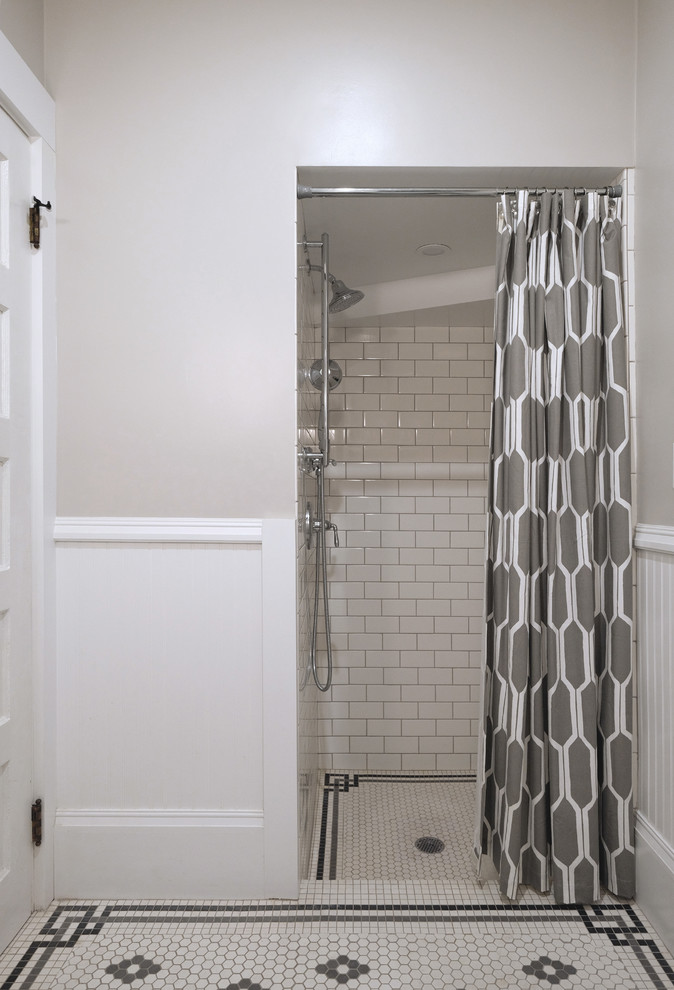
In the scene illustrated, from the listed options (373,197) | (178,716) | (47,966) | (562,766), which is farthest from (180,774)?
(373,197)

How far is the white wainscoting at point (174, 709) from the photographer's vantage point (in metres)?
2.00

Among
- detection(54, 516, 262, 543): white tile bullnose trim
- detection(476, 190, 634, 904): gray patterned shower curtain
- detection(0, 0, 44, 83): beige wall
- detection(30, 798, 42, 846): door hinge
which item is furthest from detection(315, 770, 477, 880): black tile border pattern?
detection(0, 0, 44, 83): beige wall

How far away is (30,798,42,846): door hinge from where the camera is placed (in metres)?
1.94

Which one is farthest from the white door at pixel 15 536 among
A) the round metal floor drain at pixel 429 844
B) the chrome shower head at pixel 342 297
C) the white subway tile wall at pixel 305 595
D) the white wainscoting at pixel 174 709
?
the round metal floor drain at pixel 429 844

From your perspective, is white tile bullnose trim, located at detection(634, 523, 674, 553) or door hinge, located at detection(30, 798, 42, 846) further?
door hinge, located at detection(30, 798, 42, 846)

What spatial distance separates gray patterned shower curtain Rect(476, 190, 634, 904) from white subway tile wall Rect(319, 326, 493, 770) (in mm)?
1113

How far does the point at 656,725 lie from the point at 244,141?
81.1 inches

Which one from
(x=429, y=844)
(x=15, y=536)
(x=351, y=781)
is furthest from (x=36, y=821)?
(x=351, y=781)

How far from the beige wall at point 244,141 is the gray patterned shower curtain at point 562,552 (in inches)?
12.8

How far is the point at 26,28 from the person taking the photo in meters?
1.88

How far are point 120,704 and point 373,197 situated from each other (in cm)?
171

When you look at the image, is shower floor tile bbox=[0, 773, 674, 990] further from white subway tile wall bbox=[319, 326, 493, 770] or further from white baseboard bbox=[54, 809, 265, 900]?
white subway tile wall bbox=[319, 326, 493, 770]

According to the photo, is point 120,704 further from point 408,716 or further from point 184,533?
point 408,716

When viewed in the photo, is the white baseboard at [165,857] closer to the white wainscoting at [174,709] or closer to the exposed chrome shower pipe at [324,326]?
the white wainscoting at [174,709]
